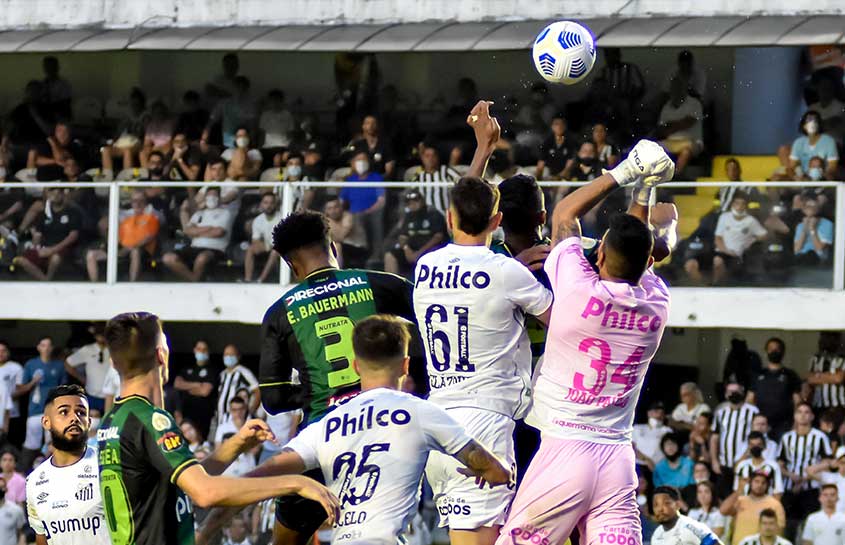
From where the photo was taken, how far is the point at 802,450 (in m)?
15.8

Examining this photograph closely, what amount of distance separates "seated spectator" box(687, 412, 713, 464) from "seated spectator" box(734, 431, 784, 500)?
38 centimetres

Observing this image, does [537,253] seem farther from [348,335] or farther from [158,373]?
[158,373]

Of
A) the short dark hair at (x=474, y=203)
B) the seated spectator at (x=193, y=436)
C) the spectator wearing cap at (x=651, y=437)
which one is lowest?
the seated spectator at (x=193, y=436)

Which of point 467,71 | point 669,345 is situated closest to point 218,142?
point 467,71

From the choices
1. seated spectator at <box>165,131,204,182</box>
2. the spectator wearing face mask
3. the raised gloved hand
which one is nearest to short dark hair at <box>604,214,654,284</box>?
the raised gloved hand

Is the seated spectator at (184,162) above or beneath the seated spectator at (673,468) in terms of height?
above

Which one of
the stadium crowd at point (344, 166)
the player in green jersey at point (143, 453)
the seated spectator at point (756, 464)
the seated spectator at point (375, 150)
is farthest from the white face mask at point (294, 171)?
the player in green jersey at point (143, 453)

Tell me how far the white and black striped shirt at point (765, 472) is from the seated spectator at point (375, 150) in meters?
5.26

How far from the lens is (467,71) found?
874 inches

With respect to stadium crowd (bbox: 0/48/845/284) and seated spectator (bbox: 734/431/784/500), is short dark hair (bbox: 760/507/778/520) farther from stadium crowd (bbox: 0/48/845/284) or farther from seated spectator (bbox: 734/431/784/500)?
stadium crowd (bbox: 0/48/845/284)

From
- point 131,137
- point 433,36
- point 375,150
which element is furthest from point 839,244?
point 131,137

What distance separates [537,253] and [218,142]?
1290 cm

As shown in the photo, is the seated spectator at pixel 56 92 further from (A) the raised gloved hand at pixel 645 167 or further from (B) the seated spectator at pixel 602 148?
(A) the raised gloved hand at pixel 645 167

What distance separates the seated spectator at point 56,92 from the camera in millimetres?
22266
